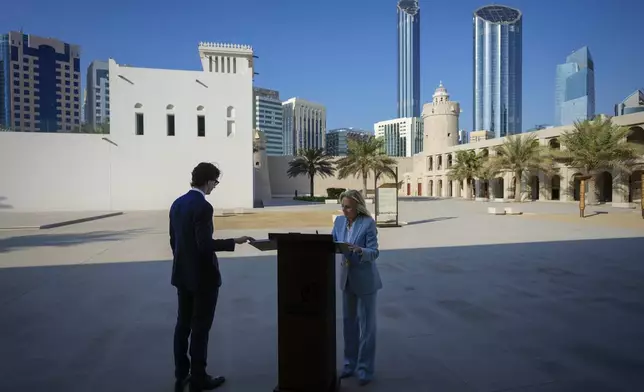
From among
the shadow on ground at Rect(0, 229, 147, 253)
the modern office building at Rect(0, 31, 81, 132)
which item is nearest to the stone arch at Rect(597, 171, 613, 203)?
the shadow on ground at Rect(0, 229, 147, 253)

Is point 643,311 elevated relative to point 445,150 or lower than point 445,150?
lower

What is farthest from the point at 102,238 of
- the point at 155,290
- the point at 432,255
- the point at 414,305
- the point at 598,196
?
the point at 598,196

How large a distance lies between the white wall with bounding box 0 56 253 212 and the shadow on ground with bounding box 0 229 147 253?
15.0 m

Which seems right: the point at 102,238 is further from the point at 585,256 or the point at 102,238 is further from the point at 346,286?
the point at 585,256

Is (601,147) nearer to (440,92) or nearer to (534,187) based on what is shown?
(534,187)

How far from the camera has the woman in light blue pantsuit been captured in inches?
127

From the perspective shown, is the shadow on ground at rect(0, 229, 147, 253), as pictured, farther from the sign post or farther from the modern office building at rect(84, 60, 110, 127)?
the modern office building at rect(84, 60, 110, 127)

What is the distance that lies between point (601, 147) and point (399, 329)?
1447 inches

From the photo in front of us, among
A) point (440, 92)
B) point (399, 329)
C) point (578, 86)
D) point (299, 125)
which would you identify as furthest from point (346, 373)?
point (578, 86)

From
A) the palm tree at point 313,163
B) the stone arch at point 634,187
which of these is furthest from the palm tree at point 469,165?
the palm tree at point 313,163

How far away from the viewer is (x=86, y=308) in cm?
535

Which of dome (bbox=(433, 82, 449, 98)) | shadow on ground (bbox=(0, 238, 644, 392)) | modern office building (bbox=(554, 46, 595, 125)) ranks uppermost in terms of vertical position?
modern office building (bbox=(554, 46, 595, 125))

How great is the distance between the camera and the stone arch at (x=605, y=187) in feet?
132

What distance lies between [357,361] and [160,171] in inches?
1120
